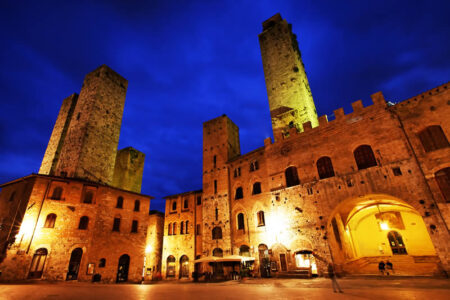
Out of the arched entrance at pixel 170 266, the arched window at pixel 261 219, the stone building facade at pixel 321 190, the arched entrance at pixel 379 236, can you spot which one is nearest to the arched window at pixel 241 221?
the stone building facade at pixel 321 190

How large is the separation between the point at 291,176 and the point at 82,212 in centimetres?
1870

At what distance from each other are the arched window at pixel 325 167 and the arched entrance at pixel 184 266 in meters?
17.1

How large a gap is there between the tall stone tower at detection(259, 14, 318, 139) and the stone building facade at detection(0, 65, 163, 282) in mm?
17869

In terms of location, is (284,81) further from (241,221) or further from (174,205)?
(174,205)

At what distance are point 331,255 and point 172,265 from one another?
17607mm

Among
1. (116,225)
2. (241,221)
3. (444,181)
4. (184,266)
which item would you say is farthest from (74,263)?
(444,181)

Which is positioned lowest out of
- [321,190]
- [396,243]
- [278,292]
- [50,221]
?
[278,292]

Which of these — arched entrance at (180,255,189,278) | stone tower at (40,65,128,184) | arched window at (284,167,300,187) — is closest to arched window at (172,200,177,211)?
arched entrance at (180,255,189,278)

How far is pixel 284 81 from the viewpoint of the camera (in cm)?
2434

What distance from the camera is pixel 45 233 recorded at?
57.1 ft

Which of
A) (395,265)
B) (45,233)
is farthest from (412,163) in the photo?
(45,233)

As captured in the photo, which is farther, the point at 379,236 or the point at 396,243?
the point at 379,236

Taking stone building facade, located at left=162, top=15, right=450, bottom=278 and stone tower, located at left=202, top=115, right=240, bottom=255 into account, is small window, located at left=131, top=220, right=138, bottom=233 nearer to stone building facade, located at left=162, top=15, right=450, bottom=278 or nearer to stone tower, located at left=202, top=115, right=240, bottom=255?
stone building facade, located at left=162, top=15, right=450, bottom=278

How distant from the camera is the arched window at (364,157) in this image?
14.7 m
